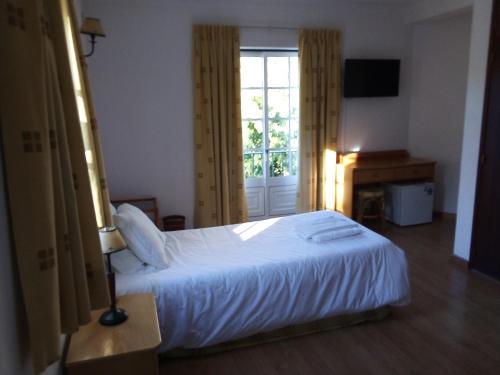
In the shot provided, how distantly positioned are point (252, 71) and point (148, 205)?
201 centimetres

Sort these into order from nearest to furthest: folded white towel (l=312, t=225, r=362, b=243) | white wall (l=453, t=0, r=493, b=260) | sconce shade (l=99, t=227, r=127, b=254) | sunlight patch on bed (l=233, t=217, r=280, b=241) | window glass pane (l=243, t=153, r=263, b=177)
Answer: sconce shade (l=99, t=227, r=127, b=254) → folded white towel (l=312, t=225, r=362, b=243) → sunlight patch on bed (l=233, t=217, r=280, b=241) → white wall (l=453, t=0, r=493, b=260) → window glass pane (l=243, t=153, r=263, b=177)

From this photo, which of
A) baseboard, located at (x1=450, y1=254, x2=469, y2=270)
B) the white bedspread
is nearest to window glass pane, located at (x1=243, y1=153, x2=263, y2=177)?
the white bedspread

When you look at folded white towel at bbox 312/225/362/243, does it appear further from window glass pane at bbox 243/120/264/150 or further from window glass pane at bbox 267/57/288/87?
window glass pane at bbox 267/57/288/87

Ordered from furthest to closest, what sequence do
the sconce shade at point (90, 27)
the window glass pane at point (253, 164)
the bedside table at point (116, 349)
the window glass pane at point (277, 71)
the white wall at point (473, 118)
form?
the window glass pane at point (253, 164)
the window glass pane at point (277, 71)
the white wall at point (473, 118)
the sconce shade at point (90, 27)
the bedside table at point (116, 349)

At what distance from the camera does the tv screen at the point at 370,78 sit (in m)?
4.77

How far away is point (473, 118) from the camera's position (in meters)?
3.40

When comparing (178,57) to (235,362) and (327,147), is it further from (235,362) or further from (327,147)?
(235,362)

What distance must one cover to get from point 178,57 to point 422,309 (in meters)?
3.45

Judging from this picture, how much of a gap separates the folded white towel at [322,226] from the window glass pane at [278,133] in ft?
6.33

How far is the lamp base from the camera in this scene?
5.78 feet

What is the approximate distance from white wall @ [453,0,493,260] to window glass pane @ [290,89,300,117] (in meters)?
1.93

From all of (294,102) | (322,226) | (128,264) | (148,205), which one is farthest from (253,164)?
(128,264)

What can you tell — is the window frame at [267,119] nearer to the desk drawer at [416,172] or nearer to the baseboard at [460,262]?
the desk drawer at [416,172]

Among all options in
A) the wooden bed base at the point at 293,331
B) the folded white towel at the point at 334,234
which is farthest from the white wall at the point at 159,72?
the wooden bed base at the point at 293,331
